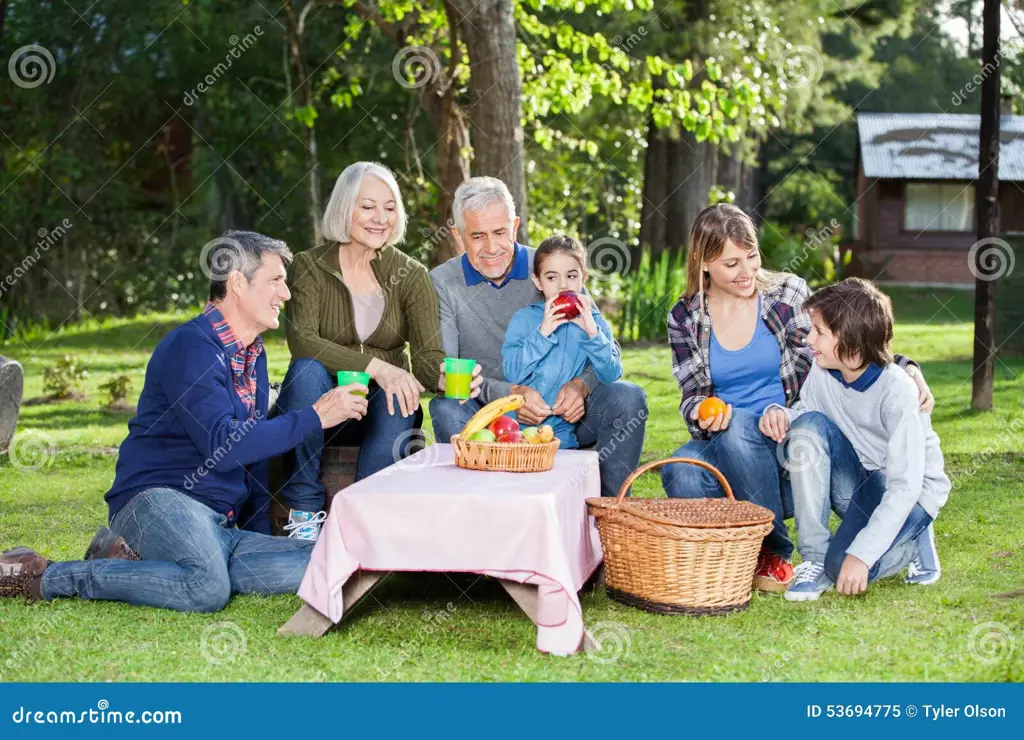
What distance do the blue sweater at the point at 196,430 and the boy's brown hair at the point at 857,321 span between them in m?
1.79

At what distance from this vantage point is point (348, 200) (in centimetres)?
538

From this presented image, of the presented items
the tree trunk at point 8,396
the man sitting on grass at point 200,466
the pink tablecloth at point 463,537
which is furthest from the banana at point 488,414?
the tree trunk at point 8,396

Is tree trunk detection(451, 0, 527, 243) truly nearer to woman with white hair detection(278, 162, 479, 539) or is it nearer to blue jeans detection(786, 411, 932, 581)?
woman with white hair detection(278, 162, 479, 539)

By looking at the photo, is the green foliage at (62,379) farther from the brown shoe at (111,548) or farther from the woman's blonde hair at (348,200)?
the brown shoe at (111,548)

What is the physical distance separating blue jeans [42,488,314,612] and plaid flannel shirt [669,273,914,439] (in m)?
1.79

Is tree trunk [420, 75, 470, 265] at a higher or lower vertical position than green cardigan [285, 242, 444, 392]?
higher

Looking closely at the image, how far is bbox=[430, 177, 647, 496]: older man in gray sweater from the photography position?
16.8ft

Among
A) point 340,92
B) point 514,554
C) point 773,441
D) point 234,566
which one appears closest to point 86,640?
point 234,566

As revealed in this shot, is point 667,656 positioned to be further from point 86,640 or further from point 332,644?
point 86,640

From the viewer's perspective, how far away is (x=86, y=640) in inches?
159

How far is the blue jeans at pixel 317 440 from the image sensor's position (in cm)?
514

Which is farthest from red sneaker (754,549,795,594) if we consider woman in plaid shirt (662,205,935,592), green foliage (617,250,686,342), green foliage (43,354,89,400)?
green foliage (617,250,686,342)

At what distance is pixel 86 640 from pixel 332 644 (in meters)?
0.76

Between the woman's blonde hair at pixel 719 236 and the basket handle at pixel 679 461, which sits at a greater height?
A: the woman's blonde hair at pixel 719 236
